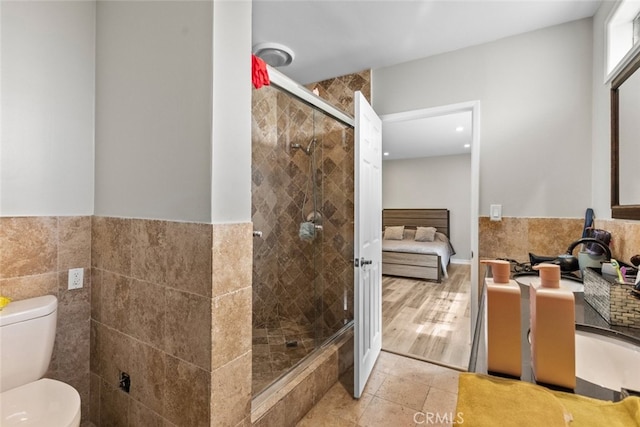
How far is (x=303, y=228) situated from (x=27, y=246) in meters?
1.84

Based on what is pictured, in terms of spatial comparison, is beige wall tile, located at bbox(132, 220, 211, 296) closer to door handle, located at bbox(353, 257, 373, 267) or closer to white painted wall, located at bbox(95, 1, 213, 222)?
white painted wall, located at bbox(95, 1, 213, 222)

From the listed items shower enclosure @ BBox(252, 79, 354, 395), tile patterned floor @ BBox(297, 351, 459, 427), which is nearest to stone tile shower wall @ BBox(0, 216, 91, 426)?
shower enclosure @ BBox(252, 79, 354, 395)

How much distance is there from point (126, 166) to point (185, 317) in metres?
0.83

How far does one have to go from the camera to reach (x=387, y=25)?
6.80 feet

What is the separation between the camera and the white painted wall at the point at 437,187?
6.68 metres

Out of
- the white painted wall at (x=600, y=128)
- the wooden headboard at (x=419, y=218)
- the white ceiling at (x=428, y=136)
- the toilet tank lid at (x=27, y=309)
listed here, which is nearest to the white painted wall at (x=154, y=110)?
the toilet tank lid at (x=27, y=309)

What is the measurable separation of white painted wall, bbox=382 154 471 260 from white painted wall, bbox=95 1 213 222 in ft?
21.5

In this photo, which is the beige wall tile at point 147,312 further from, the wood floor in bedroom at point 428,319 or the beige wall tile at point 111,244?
the wood floor in bedroom at point 428,319

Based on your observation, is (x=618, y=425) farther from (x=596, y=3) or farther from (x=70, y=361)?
(x=596, y=3)

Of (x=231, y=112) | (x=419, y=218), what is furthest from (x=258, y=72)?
(x=419, y=218)

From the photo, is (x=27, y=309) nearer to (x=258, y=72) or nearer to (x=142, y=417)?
(x=142, y=417)

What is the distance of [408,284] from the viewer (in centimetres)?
500

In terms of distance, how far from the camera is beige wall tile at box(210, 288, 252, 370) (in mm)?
1097

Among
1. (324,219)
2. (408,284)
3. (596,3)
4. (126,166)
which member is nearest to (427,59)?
(596,3)
